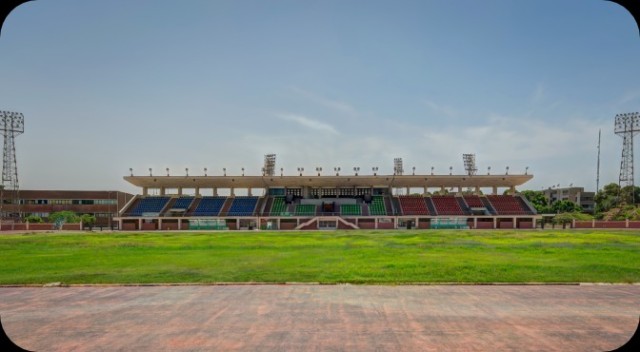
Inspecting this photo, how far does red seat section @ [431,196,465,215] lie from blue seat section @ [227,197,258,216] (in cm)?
2876

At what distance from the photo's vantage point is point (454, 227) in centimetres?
5569

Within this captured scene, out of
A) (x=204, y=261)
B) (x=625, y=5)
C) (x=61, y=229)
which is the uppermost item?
(x=625, y=5)

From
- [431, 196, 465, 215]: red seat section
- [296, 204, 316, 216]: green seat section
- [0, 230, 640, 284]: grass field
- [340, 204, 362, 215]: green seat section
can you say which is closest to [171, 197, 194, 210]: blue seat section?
[296, 204, 316, 216]: green seat section

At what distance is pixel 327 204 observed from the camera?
63969mm

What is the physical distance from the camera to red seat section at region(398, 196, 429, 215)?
59.5m

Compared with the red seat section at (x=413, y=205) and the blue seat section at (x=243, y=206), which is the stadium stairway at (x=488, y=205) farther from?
the blue seat section at (x=243, y=206)

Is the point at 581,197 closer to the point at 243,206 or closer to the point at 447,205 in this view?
the point at 447,205

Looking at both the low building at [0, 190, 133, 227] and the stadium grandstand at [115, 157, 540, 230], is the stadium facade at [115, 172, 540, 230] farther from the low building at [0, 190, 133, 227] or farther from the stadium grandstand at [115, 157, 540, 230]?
the low building at [0, 190, 133, 227]

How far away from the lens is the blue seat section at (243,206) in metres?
60.3

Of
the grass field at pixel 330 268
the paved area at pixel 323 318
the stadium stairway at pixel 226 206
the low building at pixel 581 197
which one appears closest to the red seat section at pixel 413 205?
the stadium stairway at pixel 226 206

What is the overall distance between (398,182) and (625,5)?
6083 centimetres

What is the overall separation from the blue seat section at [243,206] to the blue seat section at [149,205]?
1093cm

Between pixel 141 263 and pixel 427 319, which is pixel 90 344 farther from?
pixel 141 263

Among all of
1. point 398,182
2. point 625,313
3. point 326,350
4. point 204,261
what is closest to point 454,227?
point 398,182
